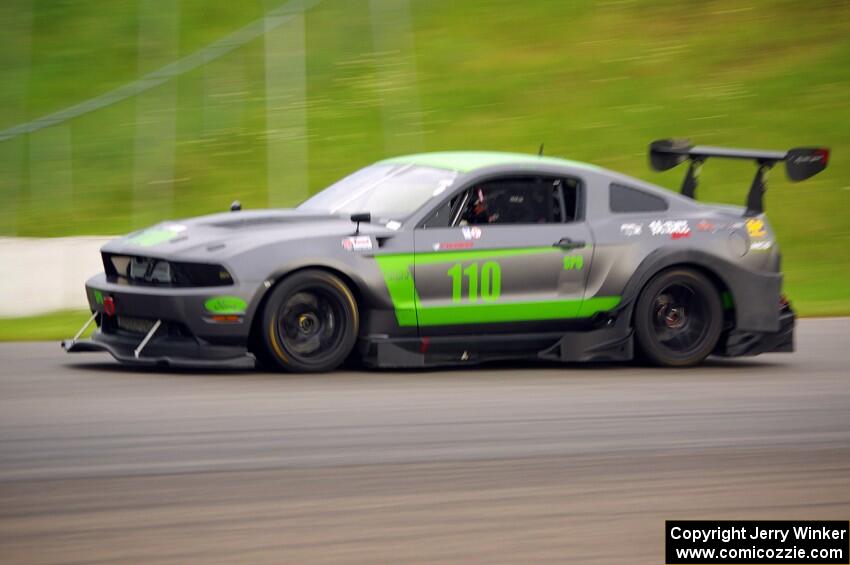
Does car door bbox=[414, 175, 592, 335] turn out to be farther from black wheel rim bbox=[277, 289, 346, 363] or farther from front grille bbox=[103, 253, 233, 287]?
front grille bbox=[103, 253, 233, 287]

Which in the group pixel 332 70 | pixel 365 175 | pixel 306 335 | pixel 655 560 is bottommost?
pixel 655 560

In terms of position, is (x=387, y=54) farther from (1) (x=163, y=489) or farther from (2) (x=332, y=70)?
(1) (x=163, y=489)

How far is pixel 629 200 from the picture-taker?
9.72m

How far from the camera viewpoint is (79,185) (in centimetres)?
2038

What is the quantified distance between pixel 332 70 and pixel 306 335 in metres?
14.9

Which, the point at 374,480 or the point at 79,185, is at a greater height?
the point at 79,185

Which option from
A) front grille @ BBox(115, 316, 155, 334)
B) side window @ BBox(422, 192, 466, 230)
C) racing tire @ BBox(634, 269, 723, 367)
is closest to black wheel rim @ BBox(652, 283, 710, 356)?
racing tire @ BBox(634, 269, 723, 367)

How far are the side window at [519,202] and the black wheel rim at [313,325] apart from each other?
1.03 meters

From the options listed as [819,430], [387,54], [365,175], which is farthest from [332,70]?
[819,430]

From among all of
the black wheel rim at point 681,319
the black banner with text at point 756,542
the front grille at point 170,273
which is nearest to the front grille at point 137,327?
the front grille at point 170,273

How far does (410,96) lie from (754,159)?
12.9 metres

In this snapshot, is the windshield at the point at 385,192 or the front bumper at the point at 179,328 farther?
the windshield at the point at 385,192

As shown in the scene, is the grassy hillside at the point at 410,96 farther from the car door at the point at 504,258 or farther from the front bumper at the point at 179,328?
the front bumper at the point at 179,328

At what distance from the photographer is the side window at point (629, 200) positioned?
9.68m
